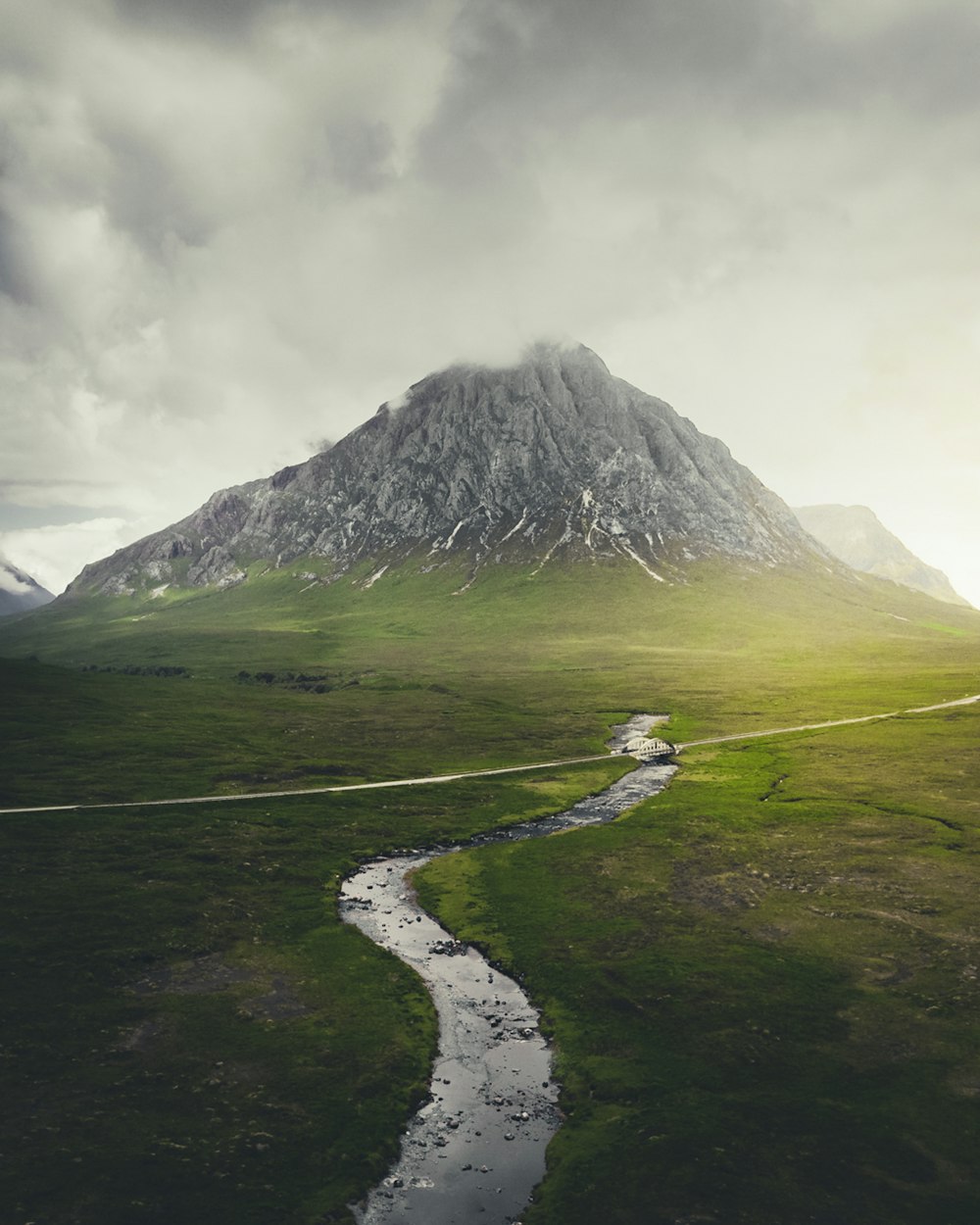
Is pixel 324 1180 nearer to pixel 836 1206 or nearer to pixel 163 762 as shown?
pixel 836 1206

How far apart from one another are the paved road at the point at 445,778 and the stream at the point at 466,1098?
130 ft

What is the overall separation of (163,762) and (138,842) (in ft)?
133

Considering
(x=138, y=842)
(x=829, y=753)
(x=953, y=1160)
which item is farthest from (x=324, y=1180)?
(x=829, y=753)

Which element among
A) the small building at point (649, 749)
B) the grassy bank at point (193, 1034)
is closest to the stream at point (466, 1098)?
the grassy bank at point (193, 1034)

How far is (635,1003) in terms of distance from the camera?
45688mm

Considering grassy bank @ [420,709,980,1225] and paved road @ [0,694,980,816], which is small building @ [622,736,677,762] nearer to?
paved road @ [0,694,980,816]

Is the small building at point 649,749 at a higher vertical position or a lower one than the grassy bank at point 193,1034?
lower

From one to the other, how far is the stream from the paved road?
130 ft

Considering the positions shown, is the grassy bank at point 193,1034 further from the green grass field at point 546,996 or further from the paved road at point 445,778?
the paved road at point 445,778

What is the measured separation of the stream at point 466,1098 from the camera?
30188 millimetres

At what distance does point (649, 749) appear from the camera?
452ft

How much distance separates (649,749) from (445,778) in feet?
146

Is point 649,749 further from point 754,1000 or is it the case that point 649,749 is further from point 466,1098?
point 466,1098

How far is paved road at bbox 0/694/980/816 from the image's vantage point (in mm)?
91875
